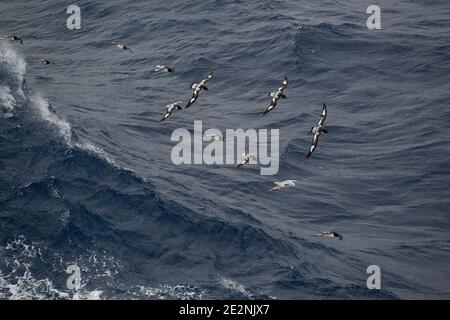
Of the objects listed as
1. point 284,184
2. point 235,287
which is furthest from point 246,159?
point 235,287

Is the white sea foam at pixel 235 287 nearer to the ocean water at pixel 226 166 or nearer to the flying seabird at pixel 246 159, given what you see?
the ocean water at pixel 226 166

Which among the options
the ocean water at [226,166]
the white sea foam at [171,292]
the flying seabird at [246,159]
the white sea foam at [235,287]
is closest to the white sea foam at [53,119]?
the ocean water at [226,166]

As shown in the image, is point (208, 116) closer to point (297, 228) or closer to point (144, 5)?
point (297, 228)

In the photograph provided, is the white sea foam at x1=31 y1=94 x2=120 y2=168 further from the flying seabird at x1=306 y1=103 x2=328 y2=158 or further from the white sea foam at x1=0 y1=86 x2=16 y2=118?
the flying seabird at x1=306 y1=103 x2=328 y2=158

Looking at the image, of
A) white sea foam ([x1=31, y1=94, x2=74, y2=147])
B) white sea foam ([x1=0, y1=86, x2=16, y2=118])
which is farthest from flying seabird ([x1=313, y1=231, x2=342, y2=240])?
white sea foam ([x1=0, y1=86, x2=16, y2=118])

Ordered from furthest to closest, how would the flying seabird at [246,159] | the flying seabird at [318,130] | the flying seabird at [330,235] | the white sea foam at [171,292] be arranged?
the flying seabird at [246,159]
the flying seabird at [318,130]
the flying seabird at [330,235]
the white sea foam at [171,292]

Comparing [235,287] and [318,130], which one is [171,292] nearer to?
[235,287]

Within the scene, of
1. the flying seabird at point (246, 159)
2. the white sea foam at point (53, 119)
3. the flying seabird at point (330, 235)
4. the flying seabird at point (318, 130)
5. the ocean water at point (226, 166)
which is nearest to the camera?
the ocean water at point (226, 166)

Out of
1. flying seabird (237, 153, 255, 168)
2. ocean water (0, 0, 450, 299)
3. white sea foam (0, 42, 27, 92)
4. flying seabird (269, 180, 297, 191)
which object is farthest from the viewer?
white sea foam (0, 42, 27, 92)
